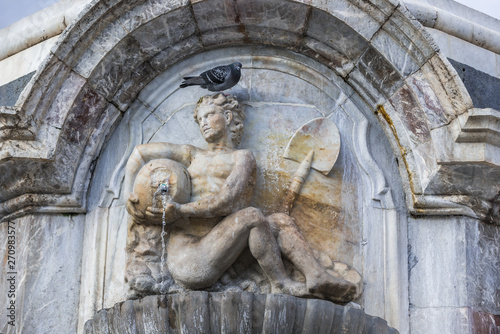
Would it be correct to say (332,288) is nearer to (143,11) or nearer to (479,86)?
(479,86)

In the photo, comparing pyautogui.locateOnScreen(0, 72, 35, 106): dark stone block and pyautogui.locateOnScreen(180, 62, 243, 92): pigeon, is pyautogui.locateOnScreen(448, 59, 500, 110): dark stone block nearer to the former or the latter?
pyautogui.locateOnScreen(180, 62, 243, 92): pigeon

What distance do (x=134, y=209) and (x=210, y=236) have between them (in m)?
0.55

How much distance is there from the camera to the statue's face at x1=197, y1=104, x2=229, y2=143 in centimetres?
704

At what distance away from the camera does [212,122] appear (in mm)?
7051

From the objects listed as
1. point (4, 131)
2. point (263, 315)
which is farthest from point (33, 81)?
point (263, 315)

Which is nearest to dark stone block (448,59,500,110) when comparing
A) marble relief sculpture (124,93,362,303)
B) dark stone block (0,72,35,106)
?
marble relief sculpture (124,93,362,303)

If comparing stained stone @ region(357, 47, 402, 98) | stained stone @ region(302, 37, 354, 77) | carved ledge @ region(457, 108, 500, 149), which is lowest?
carved ledge @ region(457, 108, 500, 149)

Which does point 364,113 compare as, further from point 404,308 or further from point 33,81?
point 33,81

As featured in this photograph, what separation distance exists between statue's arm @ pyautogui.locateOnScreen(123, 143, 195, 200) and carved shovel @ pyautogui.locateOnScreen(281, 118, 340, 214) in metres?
0.71

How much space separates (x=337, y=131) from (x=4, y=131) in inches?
91.4

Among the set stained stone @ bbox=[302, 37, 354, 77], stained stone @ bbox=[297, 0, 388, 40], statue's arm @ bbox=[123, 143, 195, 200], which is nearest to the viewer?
statue's arm @ bbox=[123, 143, 195, 200]

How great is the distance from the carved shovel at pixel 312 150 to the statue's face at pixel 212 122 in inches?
19.2

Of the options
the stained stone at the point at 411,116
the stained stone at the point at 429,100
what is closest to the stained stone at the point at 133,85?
the stained stone at the point at 411,116

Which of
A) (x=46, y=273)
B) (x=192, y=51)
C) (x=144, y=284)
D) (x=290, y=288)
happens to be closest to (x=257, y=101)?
(x=192, y=51)
